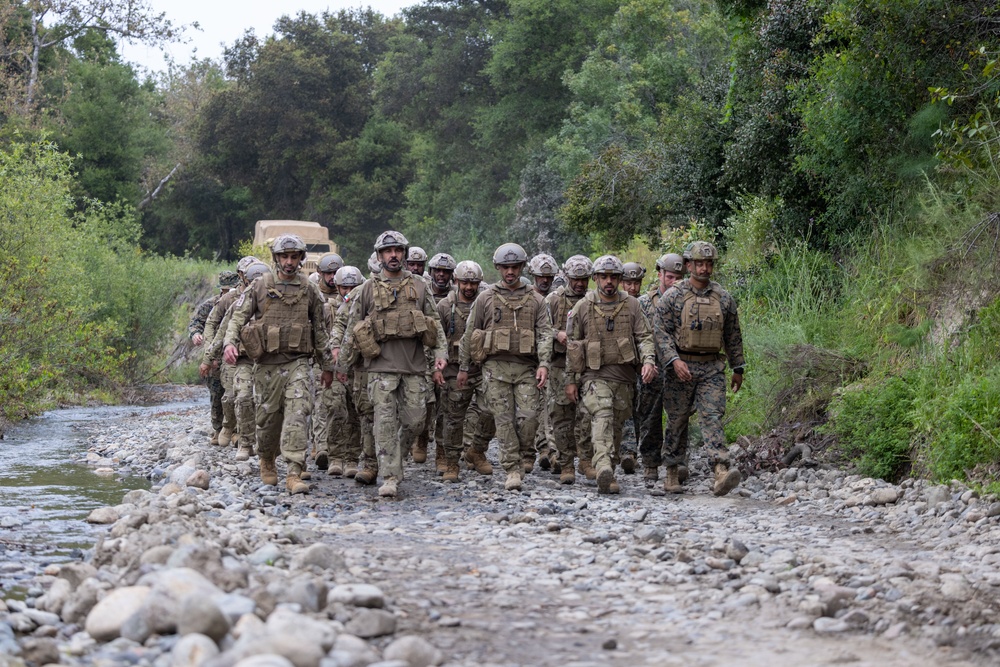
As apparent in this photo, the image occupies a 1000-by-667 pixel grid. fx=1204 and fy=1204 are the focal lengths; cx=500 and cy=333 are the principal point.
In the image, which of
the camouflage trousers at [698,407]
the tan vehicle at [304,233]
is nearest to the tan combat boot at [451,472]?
the camouflage trousers at [698,407]

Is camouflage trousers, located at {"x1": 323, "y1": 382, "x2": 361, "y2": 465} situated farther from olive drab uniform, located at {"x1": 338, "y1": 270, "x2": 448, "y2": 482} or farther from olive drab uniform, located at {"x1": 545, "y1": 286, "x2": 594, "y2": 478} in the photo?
olive drab uniform, located at {"x1": 545, "y1": 286, "x2": 594, "y2": 478}

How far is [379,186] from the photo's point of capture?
58.2m

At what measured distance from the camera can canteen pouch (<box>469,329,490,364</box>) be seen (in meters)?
12.0

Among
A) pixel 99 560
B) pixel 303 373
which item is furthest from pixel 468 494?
pixel 99 560

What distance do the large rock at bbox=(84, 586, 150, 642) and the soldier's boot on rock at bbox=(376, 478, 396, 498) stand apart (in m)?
4.76

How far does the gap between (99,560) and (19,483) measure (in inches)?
226

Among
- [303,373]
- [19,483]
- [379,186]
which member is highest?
[379,186]

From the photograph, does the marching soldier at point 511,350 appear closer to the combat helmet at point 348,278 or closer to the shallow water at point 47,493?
the combat helmet at point 348,278

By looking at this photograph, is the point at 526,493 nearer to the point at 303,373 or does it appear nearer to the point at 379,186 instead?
the point at 303,373

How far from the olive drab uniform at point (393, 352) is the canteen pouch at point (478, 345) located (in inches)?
25.3

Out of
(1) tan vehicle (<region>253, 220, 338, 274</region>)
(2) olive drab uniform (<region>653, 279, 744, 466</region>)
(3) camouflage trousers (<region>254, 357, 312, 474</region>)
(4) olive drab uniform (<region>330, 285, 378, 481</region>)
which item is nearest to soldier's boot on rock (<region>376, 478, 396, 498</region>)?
(4) olive drab uniform (<region>330, 285, 378, 481</region>)

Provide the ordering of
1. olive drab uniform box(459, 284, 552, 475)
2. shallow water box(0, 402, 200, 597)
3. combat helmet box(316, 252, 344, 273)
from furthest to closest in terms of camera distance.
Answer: combat helmet box(316, 252, 344, 273), olive drab uniform box(459, 284, 552, 475), shallow water box(0, 402, 200, 597)

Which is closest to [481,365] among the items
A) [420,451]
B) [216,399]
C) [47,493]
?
[420,451]

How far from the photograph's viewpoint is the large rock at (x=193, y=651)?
5.30 metres
